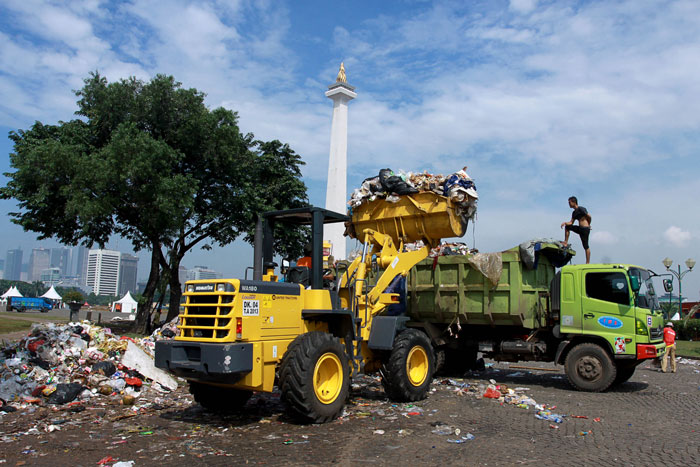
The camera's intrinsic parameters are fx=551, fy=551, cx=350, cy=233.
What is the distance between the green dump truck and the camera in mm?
9758

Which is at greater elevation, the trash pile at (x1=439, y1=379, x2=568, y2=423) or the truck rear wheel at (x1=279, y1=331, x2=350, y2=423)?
the truck rear wheel at (x1=279, y1=331, x2=350, y2=423)

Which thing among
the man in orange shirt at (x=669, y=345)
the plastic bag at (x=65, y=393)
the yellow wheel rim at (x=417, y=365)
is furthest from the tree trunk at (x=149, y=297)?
the man in orange shirt at (x=669, y=345)

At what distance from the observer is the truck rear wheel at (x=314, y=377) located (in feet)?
21.3

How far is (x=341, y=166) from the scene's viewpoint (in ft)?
87.2

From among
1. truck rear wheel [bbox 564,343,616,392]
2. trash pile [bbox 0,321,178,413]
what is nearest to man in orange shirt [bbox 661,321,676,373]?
truck rear wheel [bbox 564,343,616,392]

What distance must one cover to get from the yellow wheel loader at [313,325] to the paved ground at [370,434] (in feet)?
1.44

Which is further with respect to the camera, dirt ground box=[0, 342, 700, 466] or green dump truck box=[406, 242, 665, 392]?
green dump truck box=[406, 242, 665, 392]

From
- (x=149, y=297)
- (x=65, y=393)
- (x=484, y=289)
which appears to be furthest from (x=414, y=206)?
(x=149, y=297)

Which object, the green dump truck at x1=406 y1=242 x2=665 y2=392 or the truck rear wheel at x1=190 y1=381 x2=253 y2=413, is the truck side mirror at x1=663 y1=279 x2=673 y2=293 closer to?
the green dump truck at x1=406 y1=242 x2=665 y2=392

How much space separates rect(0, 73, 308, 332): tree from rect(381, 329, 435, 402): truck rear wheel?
11659mm

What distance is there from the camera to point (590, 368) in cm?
985

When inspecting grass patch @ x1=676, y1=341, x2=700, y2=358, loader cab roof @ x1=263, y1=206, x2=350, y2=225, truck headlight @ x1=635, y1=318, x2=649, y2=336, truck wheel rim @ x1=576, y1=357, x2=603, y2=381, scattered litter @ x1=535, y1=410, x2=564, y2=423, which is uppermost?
loader cab roof @ x1=263, y1=206, x2=350, y2=225

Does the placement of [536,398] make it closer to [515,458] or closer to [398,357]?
[398,357]

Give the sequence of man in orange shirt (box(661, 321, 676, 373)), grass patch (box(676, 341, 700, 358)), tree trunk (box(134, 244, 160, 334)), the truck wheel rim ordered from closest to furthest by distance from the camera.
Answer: the truck wheel rim → man in orange shirt (box(661, 321, 676, 373)) → grass patch (box(676, 341, 700, 358)) → tree trunk (box(134, 244, 160, 334))
